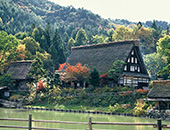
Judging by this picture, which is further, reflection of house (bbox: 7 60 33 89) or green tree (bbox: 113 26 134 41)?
green tree (bbox: 113 26 134 41)

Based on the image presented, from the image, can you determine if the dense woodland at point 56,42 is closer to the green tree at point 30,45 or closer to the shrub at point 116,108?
the green tree at point 30,45

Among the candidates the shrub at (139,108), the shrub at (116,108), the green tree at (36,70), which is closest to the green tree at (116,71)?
the shrub at (116,108)

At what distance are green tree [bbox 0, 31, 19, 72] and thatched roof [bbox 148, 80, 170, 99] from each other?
28.5m

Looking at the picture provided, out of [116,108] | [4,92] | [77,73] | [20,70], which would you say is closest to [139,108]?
[116,108]

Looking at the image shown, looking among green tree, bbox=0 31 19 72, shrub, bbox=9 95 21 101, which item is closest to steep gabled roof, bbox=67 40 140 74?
green tree, bbox=0 31 19 72

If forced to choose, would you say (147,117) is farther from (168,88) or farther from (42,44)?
(42,44)

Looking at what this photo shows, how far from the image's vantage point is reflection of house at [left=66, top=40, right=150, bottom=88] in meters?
46.4

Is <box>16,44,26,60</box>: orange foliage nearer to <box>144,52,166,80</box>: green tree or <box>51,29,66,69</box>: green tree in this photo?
<box>51,29,66,69</box>: green tree

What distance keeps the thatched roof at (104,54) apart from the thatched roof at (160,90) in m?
13.3

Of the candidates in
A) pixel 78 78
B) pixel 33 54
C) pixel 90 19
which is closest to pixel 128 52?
pixel 78 78

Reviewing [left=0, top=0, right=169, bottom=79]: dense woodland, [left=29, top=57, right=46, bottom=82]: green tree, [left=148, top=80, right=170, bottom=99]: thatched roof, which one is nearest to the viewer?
[left=148, top=80, right=170, bottom=99]: thatched roof

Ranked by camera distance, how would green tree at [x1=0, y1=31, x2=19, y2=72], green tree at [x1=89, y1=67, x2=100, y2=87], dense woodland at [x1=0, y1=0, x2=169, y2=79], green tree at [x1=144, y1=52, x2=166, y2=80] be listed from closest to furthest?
green tree at [x1=89, y1=67, x2=100, y2=87], green tree at [x1=0, y1=31, x2=19, y2=72], dense woodland at [x1=0, y1=0, x2=169, y2=79], green tree at [x1=144, y1=52, x2=166, y2=80]

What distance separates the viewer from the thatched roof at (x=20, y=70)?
50.8 metres

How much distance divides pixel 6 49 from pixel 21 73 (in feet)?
16.8
